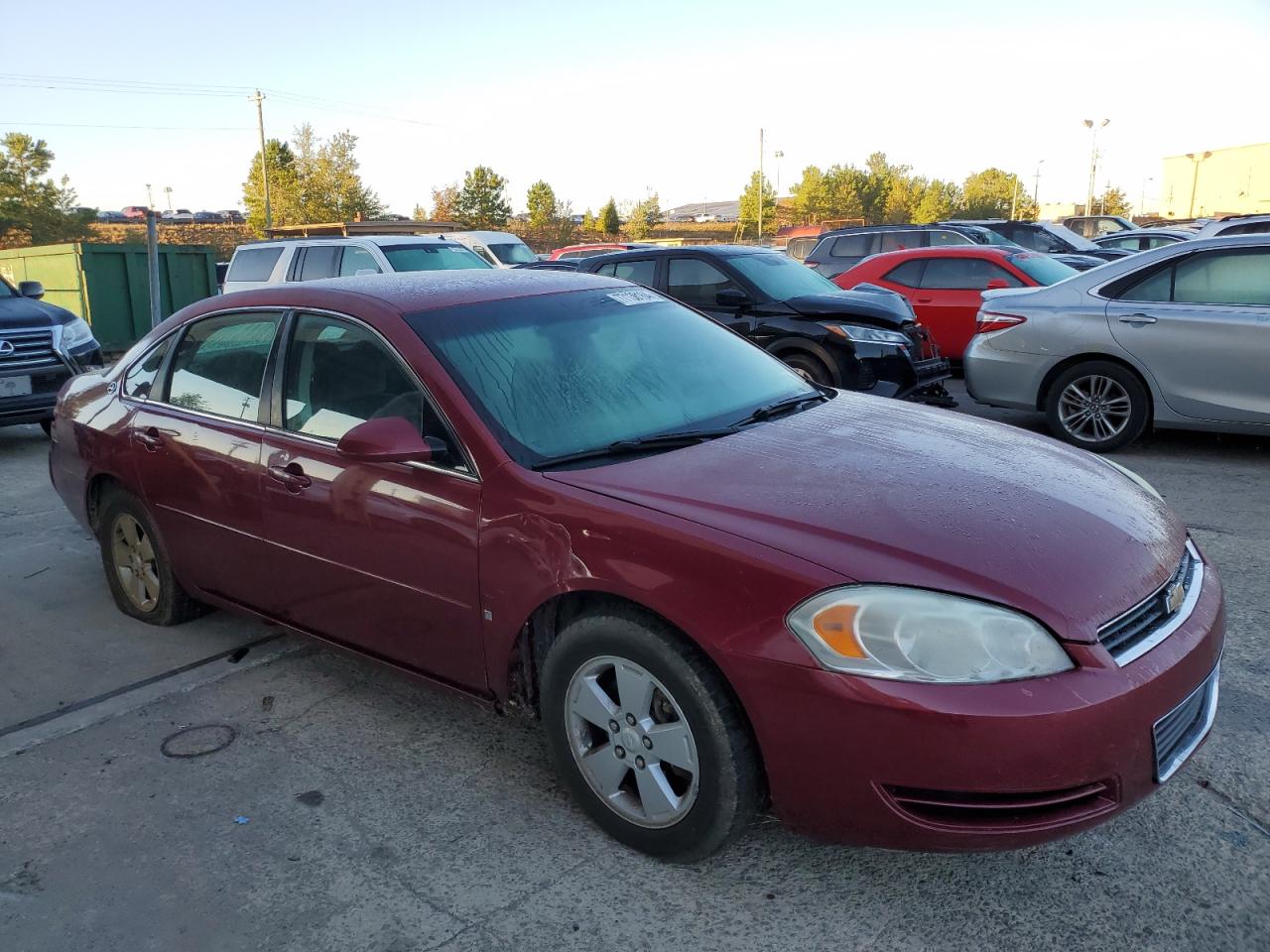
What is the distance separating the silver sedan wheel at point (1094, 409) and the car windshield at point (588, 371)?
4552 mm

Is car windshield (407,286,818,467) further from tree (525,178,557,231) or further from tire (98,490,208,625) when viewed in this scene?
tree (525,178,557,231)

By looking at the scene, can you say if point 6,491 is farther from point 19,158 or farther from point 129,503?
point 19,158

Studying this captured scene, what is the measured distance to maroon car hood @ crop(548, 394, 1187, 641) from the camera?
2.47m

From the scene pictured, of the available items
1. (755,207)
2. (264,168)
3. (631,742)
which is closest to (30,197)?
(264,168)

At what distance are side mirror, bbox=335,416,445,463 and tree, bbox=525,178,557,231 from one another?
64292 mm

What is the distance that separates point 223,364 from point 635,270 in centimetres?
600

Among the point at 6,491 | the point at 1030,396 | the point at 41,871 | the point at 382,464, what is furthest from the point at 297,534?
the point at 1030,396

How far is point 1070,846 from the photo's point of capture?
9.32 feet

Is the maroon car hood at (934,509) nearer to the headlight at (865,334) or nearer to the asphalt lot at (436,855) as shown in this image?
the asphalt lot at (436,855)

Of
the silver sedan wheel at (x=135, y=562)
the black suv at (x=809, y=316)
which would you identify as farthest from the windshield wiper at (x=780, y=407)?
the black suv at (x=809, y=316)

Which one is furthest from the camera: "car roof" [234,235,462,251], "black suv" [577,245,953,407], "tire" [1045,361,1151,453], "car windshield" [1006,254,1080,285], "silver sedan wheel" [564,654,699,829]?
"car roof" [234,235,462,251]

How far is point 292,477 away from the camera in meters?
3.60

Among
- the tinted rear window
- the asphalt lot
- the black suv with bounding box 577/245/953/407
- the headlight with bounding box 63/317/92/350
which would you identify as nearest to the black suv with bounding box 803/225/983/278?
the black suv with bounding box 577/245/953/407

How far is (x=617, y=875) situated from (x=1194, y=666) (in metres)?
1.62
